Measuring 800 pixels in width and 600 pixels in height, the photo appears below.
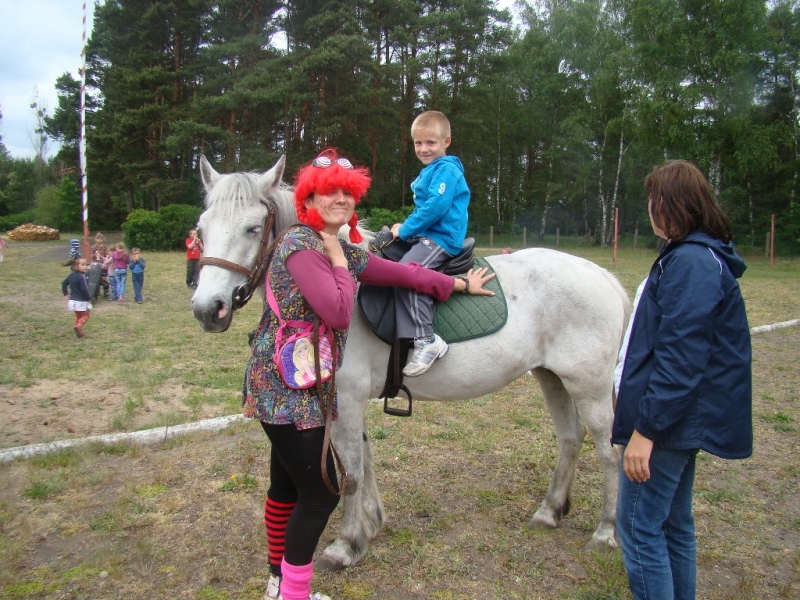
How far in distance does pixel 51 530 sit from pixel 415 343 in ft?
8.90

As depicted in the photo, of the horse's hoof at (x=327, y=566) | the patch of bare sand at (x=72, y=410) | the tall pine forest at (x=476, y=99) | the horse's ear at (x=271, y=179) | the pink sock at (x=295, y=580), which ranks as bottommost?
the horse's hoof at (x=327, y=566)

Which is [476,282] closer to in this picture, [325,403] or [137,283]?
[325,403]

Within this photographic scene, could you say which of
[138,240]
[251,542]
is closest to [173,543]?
[251,542]

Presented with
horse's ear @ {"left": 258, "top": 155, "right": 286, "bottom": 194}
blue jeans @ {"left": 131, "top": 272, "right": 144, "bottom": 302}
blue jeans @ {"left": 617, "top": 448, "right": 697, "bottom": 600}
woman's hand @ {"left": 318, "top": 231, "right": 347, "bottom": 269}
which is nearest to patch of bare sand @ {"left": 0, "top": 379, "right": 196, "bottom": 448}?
horse's ear @ {"left": 258, "top": 155, "right": 286, "bottom": 194}

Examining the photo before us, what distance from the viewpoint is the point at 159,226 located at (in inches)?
1086

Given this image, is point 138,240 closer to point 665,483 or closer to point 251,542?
point 251,542

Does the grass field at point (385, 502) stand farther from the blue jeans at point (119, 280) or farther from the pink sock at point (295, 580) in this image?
the blue jeans at point (119, 280)

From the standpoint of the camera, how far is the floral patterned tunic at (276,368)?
7.30ft

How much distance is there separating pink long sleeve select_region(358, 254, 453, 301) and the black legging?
771 mm

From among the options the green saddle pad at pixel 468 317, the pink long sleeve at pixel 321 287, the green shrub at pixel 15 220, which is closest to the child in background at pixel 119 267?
the green saddle pad at pixel 468 317

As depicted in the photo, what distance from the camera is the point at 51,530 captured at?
3.65 m

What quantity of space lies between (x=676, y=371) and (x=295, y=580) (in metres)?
1.81

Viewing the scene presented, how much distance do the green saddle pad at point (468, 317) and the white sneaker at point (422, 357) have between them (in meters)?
0.14

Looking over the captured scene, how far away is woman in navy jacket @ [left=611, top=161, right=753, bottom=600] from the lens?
1.96 m
